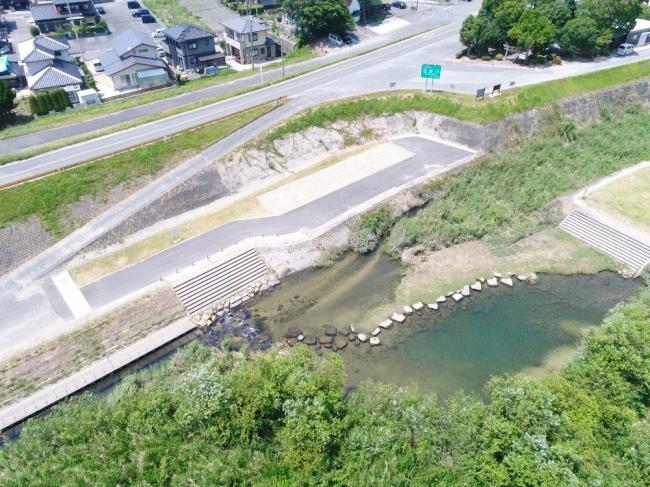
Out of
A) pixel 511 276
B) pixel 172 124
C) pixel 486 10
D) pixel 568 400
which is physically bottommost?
pixel 511 276

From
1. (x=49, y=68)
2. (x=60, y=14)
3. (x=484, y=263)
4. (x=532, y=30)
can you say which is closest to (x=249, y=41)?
(x=49, y=68)

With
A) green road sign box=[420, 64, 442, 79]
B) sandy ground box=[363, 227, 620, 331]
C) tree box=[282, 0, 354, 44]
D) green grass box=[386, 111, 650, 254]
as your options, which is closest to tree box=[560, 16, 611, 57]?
green grass box=[386, 111, 650, 254]

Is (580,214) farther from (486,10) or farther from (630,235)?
(486,10)

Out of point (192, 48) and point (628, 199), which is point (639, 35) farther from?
point (192, 48)

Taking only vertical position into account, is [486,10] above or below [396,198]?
above

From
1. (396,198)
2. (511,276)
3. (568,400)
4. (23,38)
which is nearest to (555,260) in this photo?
(511,276)

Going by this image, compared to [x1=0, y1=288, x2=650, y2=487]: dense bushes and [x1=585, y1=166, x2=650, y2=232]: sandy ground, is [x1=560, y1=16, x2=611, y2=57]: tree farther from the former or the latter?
[x1=0, y1=288, x2=650, y2=487]: dense bushes

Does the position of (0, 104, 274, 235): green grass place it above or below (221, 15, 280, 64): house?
below
